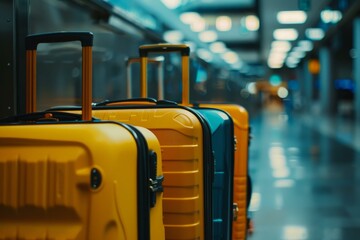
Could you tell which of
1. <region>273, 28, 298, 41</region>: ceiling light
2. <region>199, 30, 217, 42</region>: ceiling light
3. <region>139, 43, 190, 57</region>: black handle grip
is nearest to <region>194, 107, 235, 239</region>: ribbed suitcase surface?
<region>139, 43, 190, 57</region>: black handle grip

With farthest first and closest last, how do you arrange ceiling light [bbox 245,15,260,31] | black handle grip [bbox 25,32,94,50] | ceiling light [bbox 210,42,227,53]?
ceiling light [bbox 210,42,227,53]
ceiling light [bbox 245,15,260,31]
black handle grip [bbox 25,32,94,50]

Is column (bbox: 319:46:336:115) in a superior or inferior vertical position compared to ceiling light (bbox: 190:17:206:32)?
inferior

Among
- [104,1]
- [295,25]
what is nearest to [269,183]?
[104,1]

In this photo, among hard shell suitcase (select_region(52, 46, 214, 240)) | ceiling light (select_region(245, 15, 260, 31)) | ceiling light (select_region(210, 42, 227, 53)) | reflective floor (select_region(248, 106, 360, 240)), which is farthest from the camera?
ceiling light (select_region(210, 42, 227, 53))

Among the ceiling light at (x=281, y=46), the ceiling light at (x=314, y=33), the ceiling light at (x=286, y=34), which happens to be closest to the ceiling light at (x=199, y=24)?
the ceiling light at (x=286, y=34)

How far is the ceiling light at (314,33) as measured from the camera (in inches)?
1120

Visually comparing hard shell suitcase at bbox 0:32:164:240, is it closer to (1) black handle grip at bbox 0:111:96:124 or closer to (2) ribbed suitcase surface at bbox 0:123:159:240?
(2) ribbed suitcase surface at bbox 0:123:159:240

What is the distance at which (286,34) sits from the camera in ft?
101

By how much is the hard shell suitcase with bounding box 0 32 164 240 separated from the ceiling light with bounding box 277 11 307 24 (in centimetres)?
2150

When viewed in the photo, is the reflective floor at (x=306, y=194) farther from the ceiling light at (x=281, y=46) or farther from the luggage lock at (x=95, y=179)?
the ceiling light at (x=281, y=46)

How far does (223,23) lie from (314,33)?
303 inches

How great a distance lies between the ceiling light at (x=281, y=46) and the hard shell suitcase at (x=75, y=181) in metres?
33.2

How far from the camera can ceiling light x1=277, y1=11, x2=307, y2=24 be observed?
23.0 metres

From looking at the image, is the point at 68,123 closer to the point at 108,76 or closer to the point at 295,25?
the point at 108,76
